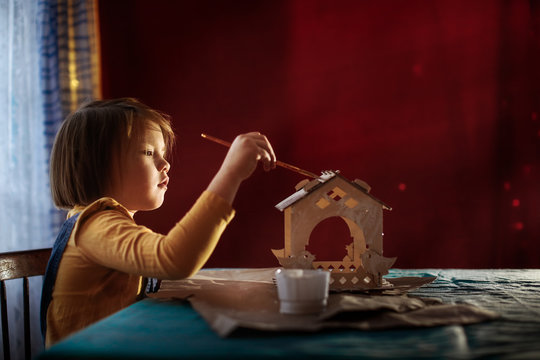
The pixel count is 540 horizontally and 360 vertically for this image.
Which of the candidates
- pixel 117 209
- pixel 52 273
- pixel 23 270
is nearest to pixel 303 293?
pixel 117 209

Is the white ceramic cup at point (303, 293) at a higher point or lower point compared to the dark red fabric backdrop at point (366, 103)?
lower

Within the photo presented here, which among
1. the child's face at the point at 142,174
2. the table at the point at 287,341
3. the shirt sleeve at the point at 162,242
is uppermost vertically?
the child's face at the point at 142,174

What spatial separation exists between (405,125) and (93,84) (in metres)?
1.58

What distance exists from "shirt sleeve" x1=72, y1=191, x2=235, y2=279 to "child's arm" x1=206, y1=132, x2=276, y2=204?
3 centimetres

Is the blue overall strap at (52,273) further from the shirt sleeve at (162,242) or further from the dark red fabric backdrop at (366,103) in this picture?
the dark red fabric backdrop at (366,103)

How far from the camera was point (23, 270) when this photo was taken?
1.28 meters

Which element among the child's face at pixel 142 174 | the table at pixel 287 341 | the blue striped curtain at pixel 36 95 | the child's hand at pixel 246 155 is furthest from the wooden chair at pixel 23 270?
the blue striped curtain at pixel 36 95

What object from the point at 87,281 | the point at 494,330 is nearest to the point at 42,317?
the point at 87,281

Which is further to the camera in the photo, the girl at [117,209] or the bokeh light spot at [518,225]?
the bokeh light spot at [518,225]

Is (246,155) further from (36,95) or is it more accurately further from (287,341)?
(36,95)

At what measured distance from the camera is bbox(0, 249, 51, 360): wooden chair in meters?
1.21

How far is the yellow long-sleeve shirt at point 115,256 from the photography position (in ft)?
2.93

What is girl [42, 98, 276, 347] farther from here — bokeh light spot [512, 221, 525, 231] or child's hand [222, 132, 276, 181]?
bokeh light spot [512, 221, 525, 231]

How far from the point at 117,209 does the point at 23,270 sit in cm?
42
